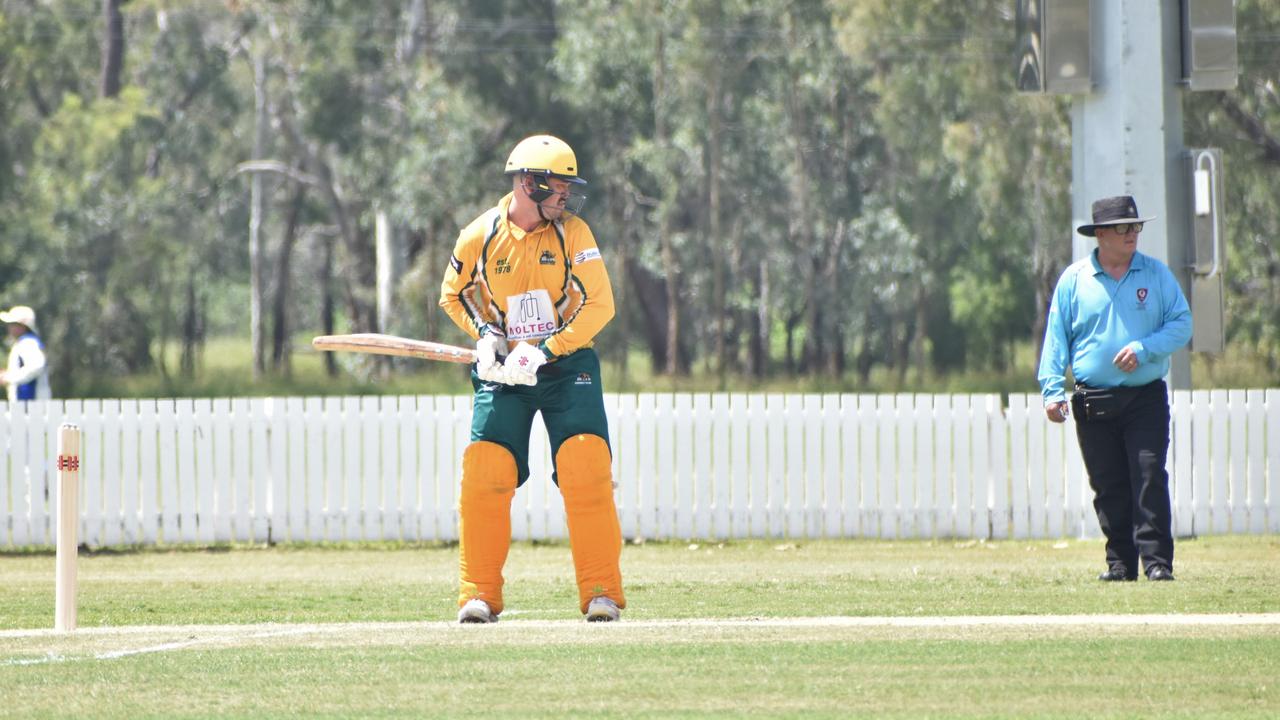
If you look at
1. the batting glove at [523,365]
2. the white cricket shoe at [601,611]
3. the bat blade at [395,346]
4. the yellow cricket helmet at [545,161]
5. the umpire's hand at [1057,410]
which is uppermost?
the yellow cricket helmet at [545,161]

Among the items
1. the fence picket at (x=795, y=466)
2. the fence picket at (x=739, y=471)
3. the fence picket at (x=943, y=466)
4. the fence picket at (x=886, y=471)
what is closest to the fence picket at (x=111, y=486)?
the fence picket at (x=739, y=471)

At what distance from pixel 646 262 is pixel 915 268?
7101 mm

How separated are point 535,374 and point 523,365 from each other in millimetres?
98

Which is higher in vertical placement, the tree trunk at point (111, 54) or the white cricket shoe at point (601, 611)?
the tree trunk at point (111, 54)

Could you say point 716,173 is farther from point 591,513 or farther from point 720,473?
point 591,513

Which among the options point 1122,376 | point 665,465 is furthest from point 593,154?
point 1122,376

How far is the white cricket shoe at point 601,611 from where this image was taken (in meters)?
8.27

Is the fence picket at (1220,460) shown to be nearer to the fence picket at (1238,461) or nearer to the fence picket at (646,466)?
the fence picket at (1238,461)

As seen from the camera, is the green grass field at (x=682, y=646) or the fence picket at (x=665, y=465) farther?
the fence picket at (x=665, y=465)

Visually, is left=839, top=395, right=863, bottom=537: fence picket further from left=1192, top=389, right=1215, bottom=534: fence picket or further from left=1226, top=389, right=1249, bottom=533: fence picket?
left=1226, top=389, right=1249, bottom=533: fence picket

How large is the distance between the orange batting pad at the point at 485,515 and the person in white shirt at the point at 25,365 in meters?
8.19

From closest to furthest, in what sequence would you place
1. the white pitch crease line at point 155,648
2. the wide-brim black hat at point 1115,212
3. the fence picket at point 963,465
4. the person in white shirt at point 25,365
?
the white pitch crease line at point 155,648
the wide-brim black hat at point 1115,212
the fence picket at point 963,465
the person in white shirt at point 25,365

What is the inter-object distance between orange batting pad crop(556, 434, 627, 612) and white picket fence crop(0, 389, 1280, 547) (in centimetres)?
584

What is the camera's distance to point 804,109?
1975 inches
